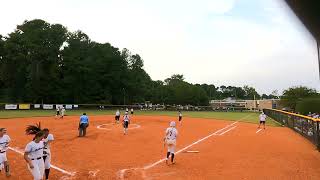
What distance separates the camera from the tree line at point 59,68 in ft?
294

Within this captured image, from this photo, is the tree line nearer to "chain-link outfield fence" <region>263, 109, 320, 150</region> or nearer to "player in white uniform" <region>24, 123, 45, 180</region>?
"chain-link outfield fence" <region>263, 109, 320, 150</region>

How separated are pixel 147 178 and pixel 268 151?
9701 millimetres

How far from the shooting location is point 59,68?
93750 mm

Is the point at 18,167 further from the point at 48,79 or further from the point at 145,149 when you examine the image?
the point at 48,79

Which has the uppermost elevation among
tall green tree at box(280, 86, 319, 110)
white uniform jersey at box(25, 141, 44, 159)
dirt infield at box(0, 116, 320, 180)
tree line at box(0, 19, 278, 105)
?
tree line at box(0, 19, 278, 105)

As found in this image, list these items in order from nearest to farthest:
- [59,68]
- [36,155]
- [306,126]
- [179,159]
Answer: [36,155]
[179,159]
[306,126]
[59,68]

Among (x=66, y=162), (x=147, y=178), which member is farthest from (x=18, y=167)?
(x=147, y=178)

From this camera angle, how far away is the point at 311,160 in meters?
17.6

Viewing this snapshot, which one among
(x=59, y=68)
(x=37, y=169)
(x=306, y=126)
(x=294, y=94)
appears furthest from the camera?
(x=59, y=68)

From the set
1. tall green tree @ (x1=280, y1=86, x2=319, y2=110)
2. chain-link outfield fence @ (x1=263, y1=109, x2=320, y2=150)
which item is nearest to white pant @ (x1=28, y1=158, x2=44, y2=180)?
chain-link outfield fence @ (x1=263, y1=109, x2=320, y2=150)

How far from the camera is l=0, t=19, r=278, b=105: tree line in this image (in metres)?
89.5

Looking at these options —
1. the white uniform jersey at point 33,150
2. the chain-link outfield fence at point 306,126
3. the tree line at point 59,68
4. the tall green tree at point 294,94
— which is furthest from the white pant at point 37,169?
the tree line at point 59,68

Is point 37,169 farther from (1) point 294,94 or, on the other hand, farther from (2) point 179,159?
(1) point 294,94

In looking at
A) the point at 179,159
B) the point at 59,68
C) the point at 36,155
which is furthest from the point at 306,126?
the point at 59,68
